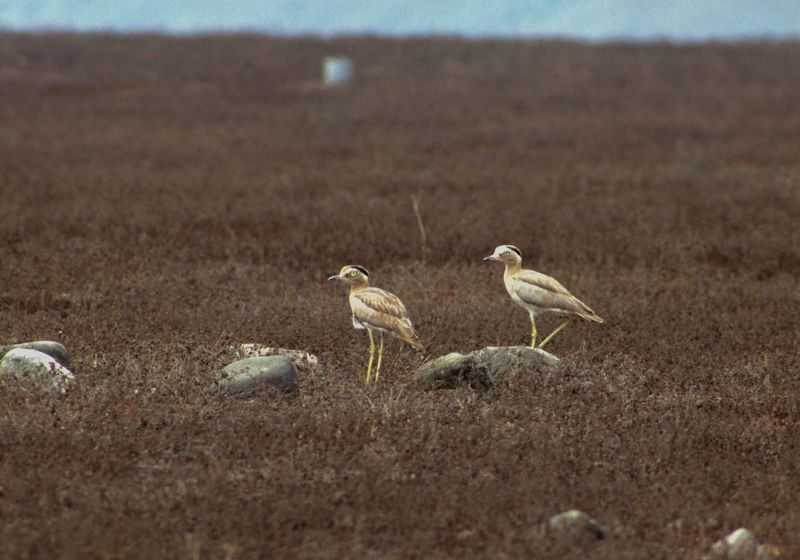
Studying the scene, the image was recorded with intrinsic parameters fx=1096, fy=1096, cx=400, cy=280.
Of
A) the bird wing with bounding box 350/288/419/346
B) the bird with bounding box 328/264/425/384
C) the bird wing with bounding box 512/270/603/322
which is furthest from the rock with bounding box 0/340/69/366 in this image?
the bird wing with bounding box 512/270/603/322

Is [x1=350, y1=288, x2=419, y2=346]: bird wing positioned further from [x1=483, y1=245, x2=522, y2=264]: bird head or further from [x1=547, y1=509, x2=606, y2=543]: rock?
[x1=547, y1=509, x2=606, y2=543]: rock

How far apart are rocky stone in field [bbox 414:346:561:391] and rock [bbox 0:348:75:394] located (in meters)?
2.54

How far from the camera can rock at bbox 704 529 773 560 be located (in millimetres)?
5270

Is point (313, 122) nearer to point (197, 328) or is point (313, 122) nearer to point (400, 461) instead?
point (197, 328)

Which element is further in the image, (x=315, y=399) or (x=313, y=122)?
(x=313, y=122)

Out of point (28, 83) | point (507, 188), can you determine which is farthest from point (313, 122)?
point (28, 83)

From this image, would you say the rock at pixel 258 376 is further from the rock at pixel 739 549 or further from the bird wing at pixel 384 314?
the rock at pixel 739 549

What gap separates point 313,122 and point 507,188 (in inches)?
437

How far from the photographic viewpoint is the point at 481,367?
Result: 322 inches

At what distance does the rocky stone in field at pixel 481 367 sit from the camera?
8055 millimetres

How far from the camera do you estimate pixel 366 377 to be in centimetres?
837

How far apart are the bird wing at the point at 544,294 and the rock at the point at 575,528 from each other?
3.39 m

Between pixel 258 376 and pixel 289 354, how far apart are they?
3.80ft

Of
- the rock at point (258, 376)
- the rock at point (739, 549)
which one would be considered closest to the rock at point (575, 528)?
the rock at point (739, 549)
